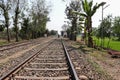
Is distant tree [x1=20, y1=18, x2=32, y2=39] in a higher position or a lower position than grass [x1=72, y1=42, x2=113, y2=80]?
higher

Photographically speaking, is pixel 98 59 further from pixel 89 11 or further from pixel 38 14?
pixel 38 14

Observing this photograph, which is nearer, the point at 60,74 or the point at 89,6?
the point at 60,74

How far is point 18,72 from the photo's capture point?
32.8 ft

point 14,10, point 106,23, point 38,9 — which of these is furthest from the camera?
point 38,9

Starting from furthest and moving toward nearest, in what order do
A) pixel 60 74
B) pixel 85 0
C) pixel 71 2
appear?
pixel 71 2 < pixel 85 0 < pixel 60 74

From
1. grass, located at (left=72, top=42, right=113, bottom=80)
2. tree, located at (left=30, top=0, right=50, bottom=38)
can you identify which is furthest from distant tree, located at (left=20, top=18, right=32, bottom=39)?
grass, located at (left=72, top=42, right=113, bottom=80)

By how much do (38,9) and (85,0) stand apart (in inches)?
2218

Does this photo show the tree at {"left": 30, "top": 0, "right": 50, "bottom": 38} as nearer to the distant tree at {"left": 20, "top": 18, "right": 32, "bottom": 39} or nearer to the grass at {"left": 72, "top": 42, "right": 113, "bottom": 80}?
the distant tree at {"left": 20, "top": 18, "right": 32, "bottom": 39}

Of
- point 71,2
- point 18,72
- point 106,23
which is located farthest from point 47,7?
point 18,72

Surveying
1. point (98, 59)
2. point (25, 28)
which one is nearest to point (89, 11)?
point (98, 59)

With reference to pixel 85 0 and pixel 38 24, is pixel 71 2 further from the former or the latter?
pixel 85 0

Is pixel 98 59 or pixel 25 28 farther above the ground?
pixel 25 28

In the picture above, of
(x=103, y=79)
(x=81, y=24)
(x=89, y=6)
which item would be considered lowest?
(x=103, y=79)

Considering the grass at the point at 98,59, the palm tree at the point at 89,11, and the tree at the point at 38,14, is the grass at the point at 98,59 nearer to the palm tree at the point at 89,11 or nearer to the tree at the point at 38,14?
A: the palm tree at the point at 89,11
